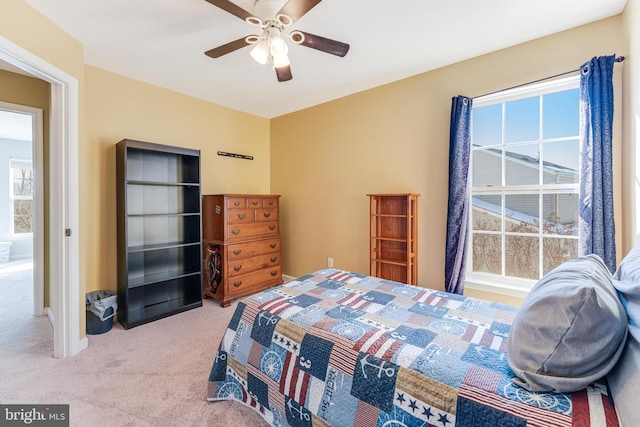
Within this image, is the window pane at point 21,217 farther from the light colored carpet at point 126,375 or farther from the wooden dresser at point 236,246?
the wooden dresser at point 236,246

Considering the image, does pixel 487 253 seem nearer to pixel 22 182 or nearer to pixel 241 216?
pixel 241 216

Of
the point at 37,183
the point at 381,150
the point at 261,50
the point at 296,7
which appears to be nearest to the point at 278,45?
the point at 261,50

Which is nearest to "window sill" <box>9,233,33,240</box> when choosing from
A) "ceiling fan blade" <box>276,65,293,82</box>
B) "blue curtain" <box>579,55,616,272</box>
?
"ceiling fan blade" <box>276,65,293,82</box>

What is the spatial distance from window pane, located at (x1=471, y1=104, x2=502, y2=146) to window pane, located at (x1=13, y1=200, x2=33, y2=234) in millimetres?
8743

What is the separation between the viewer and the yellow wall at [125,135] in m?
2.79

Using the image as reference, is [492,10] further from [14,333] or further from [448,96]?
[14,333]

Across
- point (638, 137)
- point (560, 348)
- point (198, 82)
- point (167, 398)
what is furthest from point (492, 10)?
point (167, 398)

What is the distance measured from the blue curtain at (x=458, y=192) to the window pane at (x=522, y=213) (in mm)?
387

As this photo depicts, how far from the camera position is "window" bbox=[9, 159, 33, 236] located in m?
5.97

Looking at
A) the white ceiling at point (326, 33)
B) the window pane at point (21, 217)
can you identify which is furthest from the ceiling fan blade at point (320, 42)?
the window pane at point (21, 217)

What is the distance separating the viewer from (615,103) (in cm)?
197

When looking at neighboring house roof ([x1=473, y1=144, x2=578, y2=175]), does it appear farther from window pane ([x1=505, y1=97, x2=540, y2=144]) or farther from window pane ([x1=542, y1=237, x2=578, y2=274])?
window pane ([x1=542, y1=237, x2=578, y2=274])

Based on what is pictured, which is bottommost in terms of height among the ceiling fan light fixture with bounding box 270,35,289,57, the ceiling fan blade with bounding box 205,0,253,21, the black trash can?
the black trash can

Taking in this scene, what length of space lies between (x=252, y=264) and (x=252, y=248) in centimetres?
20
